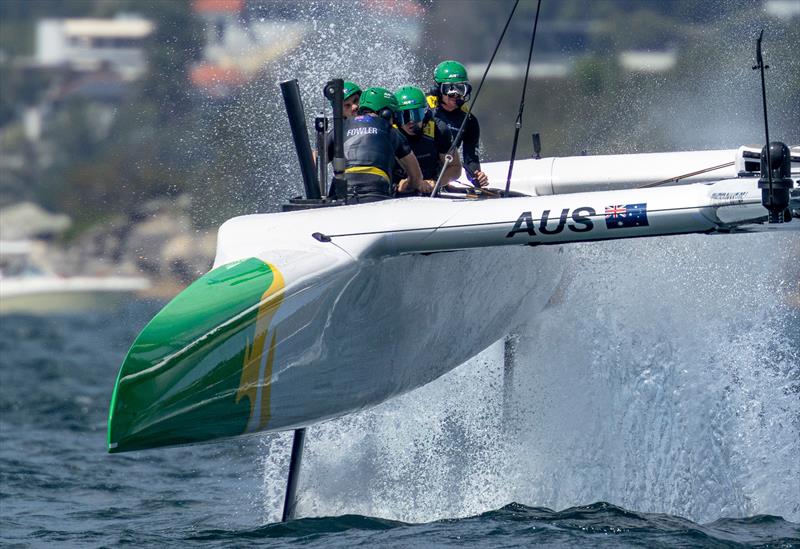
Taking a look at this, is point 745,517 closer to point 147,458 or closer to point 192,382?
point 192,382

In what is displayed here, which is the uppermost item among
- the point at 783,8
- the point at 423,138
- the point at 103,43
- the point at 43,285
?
the point at 103,43

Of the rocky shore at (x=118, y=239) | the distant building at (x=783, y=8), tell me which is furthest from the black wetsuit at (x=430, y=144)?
the rocky shore at (x=118, y=239)

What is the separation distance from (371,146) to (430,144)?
2.31 feet

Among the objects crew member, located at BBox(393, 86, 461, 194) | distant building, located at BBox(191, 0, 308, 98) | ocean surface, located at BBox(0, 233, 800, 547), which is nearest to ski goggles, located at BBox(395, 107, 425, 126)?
crew member, located at BBox(393, 86, 461, 194)

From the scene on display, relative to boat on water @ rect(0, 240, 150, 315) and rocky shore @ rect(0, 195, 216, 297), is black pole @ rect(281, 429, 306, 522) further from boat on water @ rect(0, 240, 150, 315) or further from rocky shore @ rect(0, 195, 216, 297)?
boat on water @ rect(0, 240, 150, 315)

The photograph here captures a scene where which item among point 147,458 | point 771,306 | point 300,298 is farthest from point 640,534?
point 147,458

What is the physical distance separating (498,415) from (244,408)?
7.36ft

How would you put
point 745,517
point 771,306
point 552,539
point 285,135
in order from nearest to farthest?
1. point 552,539
2. point 745,517
3. point 771,306
4. point 285,135

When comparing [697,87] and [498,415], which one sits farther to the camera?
[697,87]

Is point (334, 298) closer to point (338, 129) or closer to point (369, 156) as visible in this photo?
point (338, 129)

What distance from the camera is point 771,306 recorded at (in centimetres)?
863

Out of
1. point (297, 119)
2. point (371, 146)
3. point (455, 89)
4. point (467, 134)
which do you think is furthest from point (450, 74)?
point (297, 119)

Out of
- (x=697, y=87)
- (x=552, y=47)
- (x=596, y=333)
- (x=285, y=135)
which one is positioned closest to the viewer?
(x=596, y=333)

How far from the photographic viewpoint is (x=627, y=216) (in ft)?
17.7
